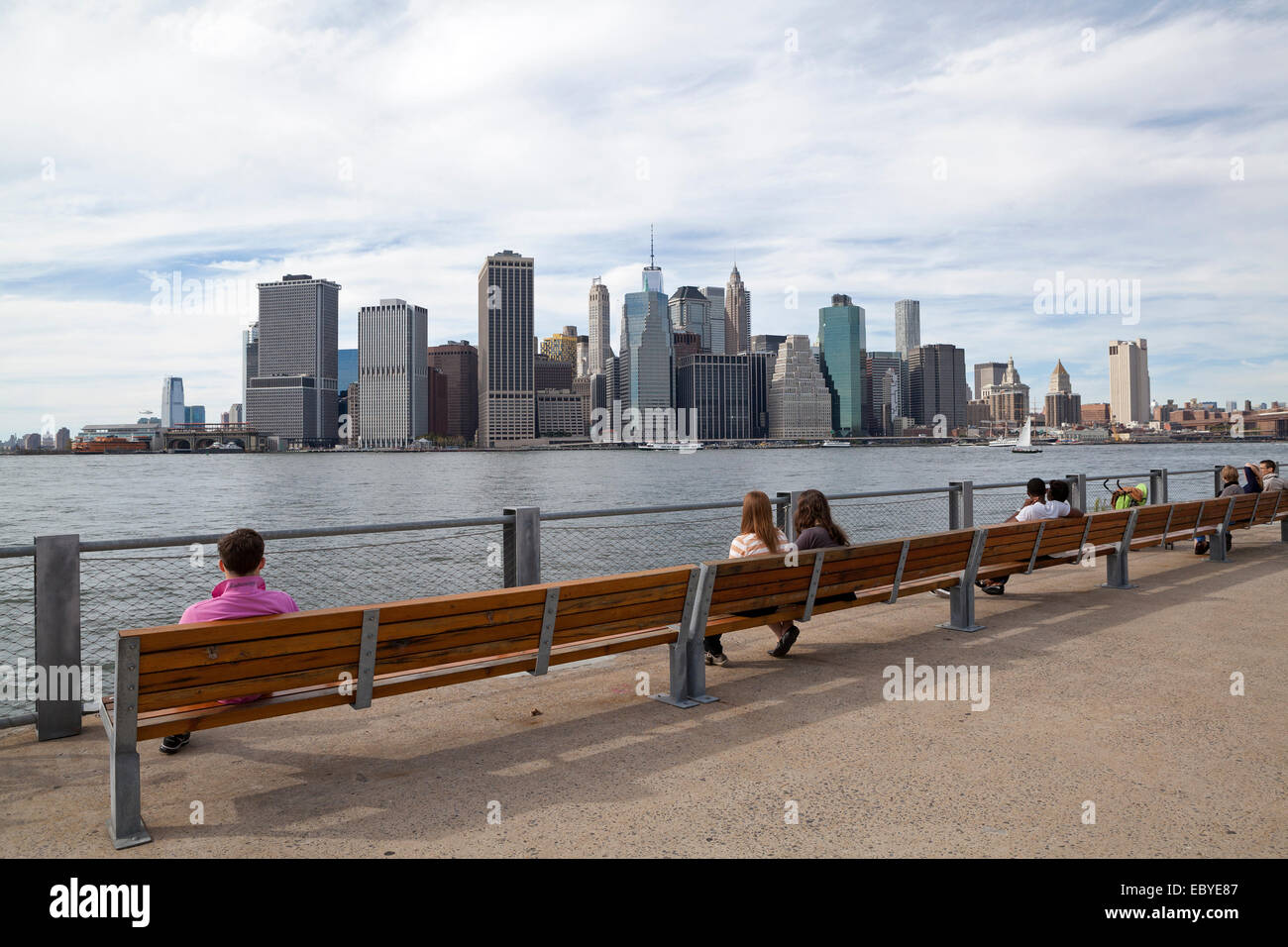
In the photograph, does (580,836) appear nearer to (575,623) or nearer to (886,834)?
(886,834)

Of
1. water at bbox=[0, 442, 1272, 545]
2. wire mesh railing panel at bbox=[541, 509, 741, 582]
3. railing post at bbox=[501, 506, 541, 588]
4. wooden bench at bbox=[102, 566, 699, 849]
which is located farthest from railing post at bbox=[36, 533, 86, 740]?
water at bbox=[0, 442, 1272, 545]

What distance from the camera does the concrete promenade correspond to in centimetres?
369

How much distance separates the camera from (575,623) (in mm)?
5164

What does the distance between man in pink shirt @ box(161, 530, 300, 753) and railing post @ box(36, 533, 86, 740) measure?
3.23 feet

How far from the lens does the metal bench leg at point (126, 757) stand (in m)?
3.71

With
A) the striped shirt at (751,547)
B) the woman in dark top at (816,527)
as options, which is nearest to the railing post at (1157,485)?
the woman in dark top at (816,527)

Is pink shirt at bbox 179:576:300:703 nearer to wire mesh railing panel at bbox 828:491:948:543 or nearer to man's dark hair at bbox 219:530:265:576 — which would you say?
man's dark hair at bbox 219:530:265:576

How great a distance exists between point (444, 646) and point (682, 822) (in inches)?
61.3

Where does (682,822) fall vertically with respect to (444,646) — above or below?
below

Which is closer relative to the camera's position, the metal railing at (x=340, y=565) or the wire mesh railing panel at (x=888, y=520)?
the metal railing at (x=340, y=565)

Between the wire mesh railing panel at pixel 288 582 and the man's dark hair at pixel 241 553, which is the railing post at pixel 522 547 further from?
the wire mesh railing panel at pixel 288 582

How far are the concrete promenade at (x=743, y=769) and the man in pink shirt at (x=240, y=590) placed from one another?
802 mm
